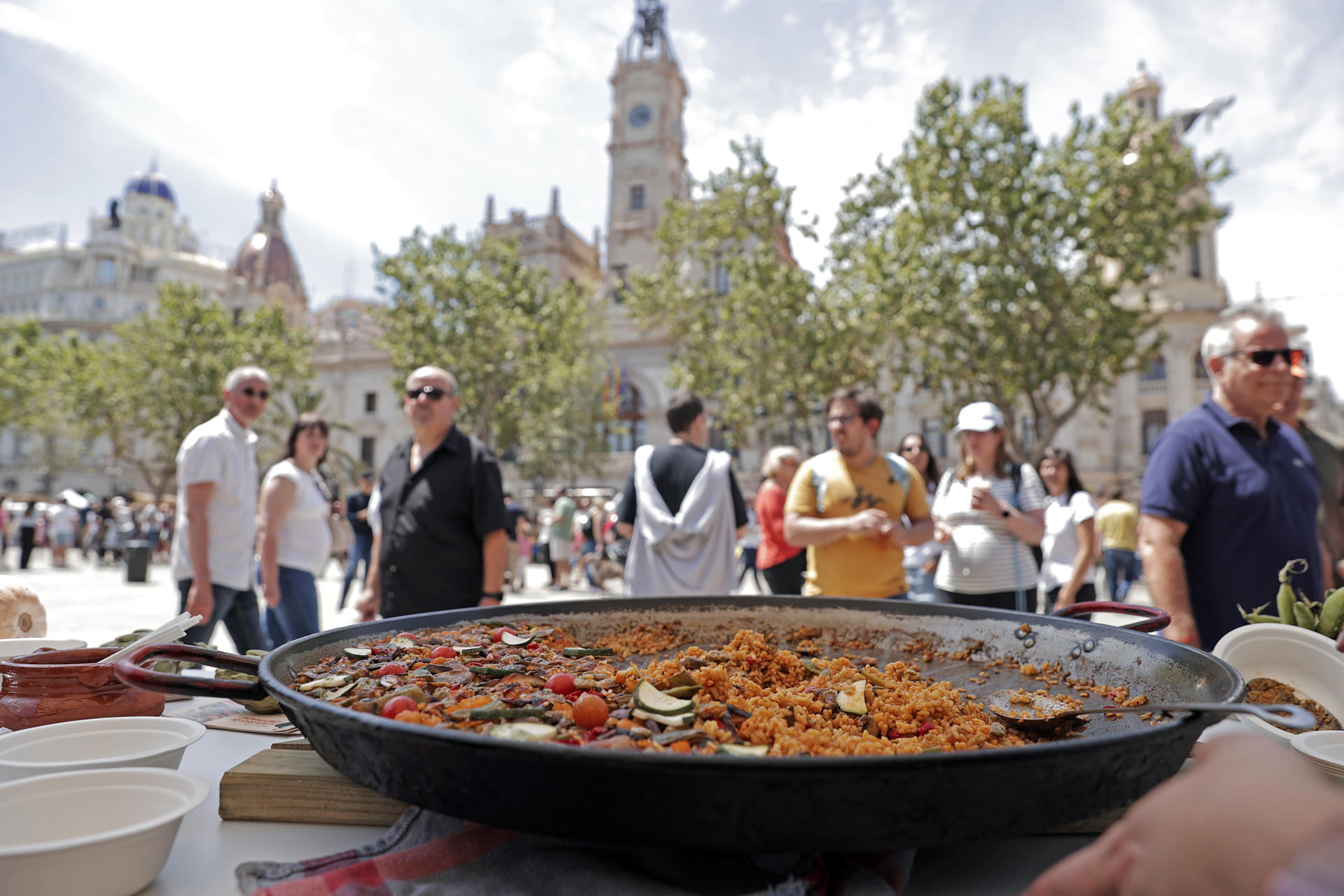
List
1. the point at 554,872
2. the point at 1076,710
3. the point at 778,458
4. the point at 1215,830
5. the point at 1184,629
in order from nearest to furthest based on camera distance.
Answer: the point at 1215,830
the point at 554,872
the point at 1076,710
the point at 1184,629
the point at 778,458

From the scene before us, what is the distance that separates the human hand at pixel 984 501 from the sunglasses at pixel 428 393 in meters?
2.65

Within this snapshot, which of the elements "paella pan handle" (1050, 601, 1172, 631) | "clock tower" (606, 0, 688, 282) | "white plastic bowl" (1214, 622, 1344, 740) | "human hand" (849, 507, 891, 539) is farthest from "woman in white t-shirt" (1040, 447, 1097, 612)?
"clock tower" (606, 0, 688, 282)

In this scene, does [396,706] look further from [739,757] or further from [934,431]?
[934,431]

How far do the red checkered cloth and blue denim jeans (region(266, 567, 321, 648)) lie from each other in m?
3.83

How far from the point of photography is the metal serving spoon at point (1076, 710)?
0.78m

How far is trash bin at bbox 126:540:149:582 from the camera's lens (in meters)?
15.2

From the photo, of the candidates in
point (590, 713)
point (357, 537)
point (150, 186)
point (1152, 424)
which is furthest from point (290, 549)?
point (150, 186)

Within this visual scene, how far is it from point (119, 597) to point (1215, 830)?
15435mm

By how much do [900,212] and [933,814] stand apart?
16.7 m

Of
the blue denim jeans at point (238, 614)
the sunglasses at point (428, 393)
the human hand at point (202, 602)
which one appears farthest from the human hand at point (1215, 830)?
the blue denim jeans at point (238, 614)

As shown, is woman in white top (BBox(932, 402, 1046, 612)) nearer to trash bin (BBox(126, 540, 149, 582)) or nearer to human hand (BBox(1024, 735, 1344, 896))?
human hand (BBox(1024, 735, 1344, 896))

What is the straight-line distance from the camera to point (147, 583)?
15352 millimetres

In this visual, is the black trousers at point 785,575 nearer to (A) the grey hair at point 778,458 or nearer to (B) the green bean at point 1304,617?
(A) the grey hair at point 778,458

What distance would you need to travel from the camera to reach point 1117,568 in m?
9.95
